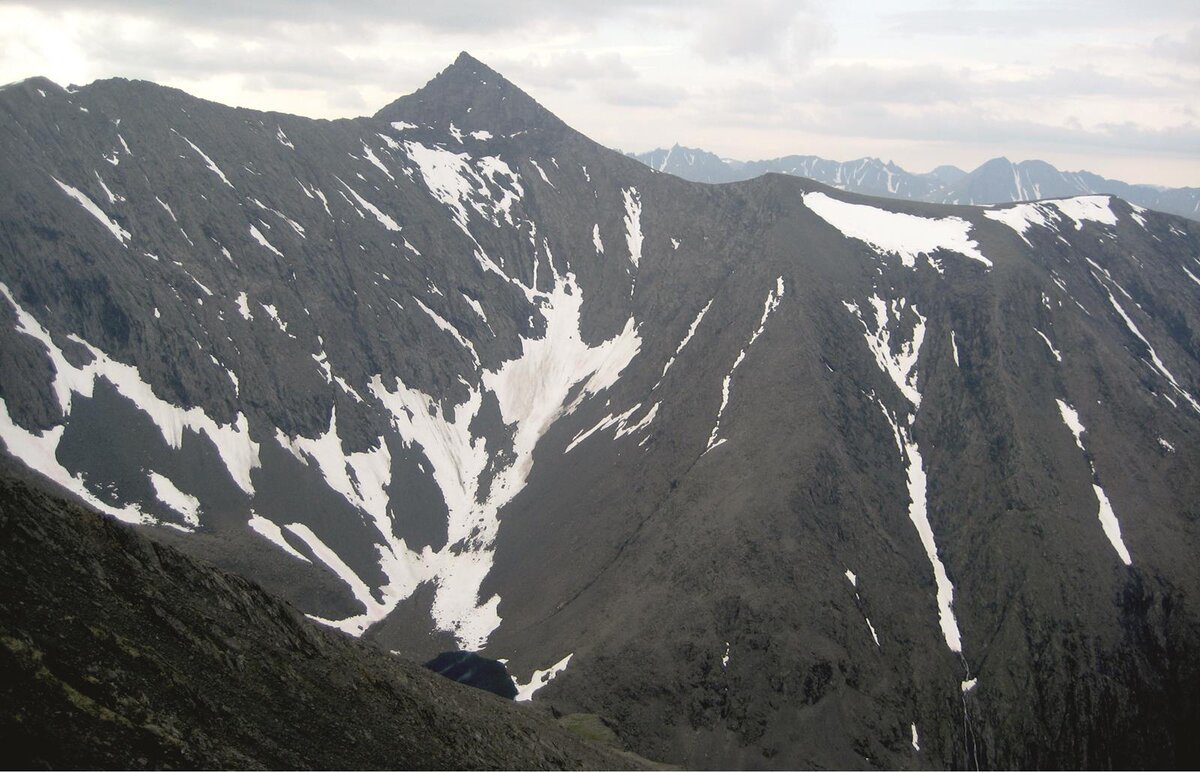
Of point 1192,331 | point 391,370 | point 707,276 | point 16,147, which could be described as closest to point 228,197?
point 16,147

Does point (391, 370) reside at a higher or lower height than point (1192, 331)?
lower

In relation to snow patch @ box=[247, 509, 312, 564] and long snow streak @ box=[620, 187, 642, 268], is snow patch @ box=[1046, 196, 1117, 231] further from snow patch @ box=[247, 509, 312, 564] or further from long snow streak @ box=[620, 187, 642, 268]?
snow patch @ box=[247, 509, 312, 564]

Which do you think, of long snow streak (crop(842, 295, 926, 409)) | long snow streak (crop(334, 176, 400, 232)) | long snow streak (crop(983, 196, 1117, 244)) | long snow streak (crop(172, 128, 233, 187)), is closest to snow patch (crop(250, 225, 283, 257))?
long snow streak (crop(172, 128, 233, 187))

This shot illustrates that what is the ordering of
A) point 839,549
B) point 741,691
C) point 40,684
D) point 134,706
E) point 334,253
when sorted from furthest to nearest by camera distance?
point 334,253 < point 839,549 < point 741,691 < point 134,706 < point 40,684

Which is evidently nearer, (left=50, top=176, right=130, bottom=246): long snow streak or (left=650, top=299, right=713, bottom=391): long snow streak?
(left=50, top=176, right=130, bottom=246): long snow streak

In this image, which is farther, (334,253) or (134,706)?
(334,253)

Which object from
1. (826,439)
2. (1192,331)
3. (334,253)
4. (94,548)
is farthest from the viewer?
(334,253)

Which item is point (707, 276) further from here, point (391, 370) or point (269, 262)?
point (269, 262)
